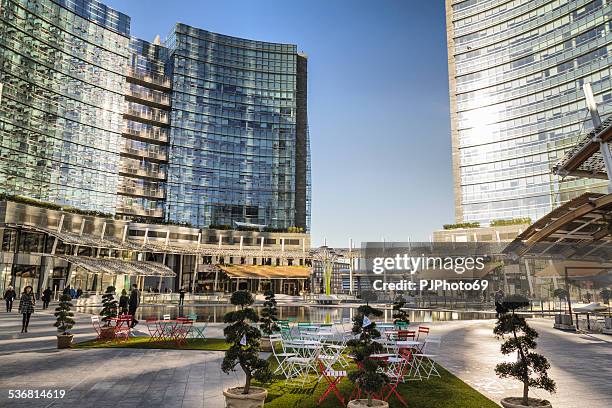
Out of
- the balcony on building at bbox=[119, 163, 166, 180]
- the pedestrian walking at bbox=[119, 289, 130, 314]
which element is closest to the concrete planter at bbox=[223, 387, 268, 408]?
the pedestrian walking at bbox=[119, 289, 130, 314]

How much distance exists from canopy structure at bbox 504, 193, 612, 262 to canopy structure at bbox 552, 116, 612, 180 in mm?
5548

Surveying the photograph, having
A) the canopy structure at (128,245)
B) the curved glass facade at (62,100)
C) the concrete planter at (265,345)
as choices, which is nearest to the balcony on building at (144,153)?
the curved glass facade at (62,100)

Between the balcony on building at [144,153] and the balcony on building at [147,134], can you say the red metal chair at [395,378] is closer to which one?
the balcony on building at [144,153]

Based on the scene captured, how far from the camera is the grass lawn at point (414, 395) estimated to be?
769 centimetres

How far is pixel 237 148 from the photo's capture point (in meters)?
78.4

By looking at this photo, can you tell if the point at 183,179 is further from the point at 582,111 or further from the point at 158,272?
the point at 582,111

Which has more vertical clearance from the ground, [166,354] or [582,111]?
[582,111]

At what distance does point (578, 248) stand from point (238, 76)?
2769 inches

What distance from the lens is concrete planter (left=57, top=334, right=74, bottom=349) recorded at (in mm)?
13383

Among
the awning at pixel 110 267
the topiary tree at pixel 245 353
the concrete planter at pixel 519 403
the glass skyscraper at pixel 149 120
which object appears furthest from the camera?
the glass skyscraper at pixel 149 120

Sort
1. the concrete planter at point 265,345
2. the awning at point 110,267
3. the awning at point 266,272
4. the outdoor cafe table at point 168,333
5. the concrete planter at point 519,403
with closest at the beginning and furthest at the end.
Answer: the concrete planter at point 519,403 < the concrete planter at point 265,345 < the outdoor cafe table at point 168,333 < the awning at point 110,267 < the awning at point 266,272

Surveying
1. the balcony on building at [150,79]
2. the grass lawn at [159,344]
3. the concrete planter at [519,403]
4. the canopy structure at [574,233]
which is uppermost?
the balcony on building at [150,79]

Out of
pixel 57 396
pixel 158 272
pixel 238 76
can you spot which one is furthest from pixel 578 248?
pixel 238 76

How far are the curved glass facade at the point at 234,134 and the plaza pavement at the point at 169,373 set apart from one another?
5823 centimetres
